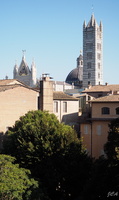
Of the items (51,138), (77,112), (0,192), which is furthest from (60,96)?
(0,192)

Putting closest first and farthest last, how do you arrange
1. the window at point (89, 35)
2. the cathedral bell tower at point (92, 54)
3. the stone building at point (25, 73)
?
1. the stone building at point (25, 73)
2. the cathedral bell tower at point (92, 54)
3. the window at point (89, 35)

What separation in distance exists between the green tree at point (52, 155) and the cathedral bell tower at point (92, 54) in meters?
85.1

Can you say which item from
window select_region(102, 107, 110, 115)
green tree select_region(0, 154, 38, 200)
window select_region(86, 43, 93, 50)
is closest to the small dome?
Answer: window select_region(86, 43, 93, 50)

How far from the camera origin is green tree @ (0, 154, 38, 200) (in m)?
20.8

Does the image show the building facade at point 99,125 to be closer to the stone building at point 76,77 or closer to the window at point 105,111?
the window at point 105,111

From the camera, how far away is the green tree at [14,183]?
2080cm

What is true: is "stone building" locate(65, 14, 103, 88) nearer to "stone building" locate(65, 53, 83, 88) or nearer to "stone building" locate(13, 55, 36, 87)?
"stone building" locate(65, 53, 83, 88)

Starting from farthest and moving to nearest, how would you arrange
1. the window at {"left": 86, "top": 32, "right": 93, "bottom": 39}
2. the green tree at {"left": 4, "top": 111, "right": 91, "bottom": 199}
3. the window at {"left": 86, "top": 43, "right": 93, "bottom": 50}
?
the window at {"left": 86, "top": 32, "right": 93, "bottom": 39} → the window at {"left": 86, "top": 43, "right": 93, "bottom": 50} → the green tree at {"left": 4, "top": 111, "right": 91, "bottom": 199}

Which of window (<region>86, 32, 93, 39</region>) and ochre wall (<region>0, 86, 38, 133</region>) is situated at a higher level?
window (<region>86, 32, 93, 39</region>)

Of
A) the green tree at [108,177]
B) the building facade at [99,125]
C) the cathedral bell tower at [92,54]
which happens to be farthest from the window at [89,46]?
the green tree at [108,177]

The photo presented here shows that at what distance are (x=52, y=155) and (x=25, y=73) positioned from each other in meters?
80.8

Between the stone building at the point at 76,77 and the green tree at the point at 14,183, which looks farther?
the stone building at the point at 76,77

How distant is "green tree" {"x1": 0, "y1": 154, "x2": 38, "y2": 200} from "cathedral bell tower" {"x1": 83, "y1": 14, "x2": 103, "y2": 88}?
304ft

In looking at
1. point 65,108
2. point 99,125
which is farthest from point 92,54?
point 99,125
